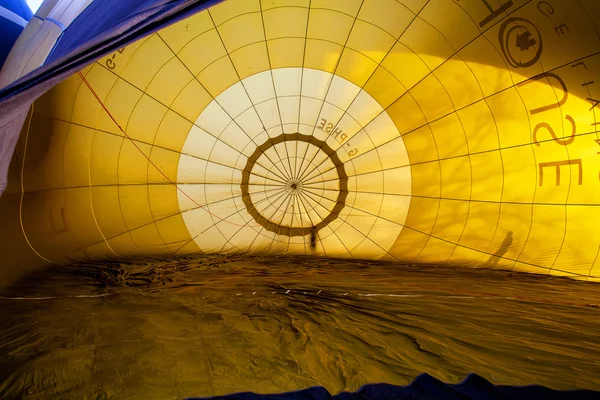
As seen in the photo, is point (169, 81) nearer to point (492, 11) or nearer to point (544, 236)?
point (492, 11)

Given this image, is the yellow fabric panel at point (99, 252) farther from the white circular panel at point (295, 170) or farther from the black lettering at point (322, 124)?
the black lettering at point (322, 124)

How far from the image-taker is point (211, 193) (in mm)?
3314

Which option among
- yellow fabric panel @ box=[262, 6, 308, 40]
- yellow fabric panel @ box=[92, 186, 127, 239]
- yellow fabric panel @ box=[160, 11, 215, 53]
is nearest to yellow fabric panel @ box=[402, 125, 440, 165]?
yellow fabric panel @ box=[262, 6, 308, 40]

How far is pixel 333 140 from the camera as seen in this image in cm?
326

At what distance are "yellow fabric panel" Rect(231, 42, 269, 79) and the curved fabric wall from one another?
0.03ft

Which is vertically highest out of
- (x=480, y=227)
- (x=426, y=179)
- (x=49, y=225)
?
(x=426, y=179)

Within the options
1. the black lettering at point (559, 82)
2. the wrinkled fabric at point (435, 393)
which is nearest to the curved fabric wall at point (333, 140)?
the black lettering at point (559, 82)

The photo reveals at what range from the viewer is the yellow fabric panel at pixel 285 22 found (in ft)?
8.78

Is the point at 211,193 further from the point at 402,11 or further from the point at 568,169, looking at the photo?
the point at 568,169

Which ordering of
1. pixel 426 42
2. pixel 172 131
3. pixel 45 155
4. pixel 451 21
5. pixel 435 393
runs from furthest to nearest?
pixel 172 131
pixel 45 155
pixel 426 42
pixel 451 21
pixel 435 393

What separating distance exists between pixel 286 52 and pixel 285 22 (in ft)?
0.69

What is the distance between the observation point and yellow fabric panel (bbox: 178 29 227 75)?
8.95ft

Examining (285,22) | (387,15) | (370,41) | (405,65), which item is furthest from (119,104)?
(405,65)

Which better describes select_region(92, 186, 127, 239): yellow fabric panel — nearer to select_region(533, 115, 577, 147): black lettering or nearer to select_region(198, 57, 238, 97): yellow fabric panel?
select_region(198, 57, 238, 97): yellow fabric panel
